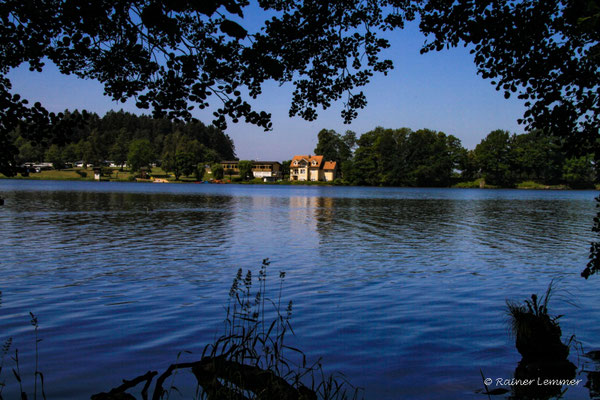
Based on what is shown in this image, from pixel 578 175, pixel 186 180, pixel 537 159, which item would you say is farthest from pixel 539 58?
pixel 186 180

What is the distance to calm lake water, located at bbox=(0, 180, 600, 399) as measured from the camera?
7926 millimetres

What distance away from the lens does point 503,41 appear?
780 cm

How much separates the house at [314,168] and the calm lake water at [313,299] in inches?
6438

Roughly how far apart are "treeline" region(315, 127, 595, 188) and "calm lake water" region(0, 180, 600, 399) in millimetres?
142853

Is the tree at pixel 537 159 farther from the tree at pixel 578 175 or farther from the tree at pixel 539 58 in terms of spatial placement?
the tree at pixel 539 58

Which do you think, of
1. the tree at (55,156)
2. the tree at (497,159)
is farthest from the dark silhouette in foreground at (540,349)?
the tree at (55,156)

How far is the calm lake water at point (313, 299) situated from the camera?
312 inches

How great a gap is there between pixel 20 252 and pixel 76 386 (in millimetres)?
15446

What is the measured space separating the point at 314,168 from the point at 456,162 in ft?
192

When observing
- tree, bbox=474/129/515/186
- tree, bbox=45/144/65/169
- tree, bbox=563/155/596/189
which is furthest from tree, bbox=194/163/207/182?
tree, bbox=563/155/596/189

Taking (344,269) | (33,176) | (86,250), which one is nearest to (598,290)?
(344,269)

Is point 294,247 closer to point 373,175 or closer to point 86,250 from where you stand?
→ point 86,250

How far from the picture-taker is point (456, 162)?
553 feet

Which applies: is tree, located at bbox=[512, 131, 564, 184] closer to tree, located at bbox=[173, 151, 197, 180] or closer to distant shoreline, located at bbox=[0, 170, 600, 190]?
distant shoreline, located at bbox=[0, 170, 600, 190]
